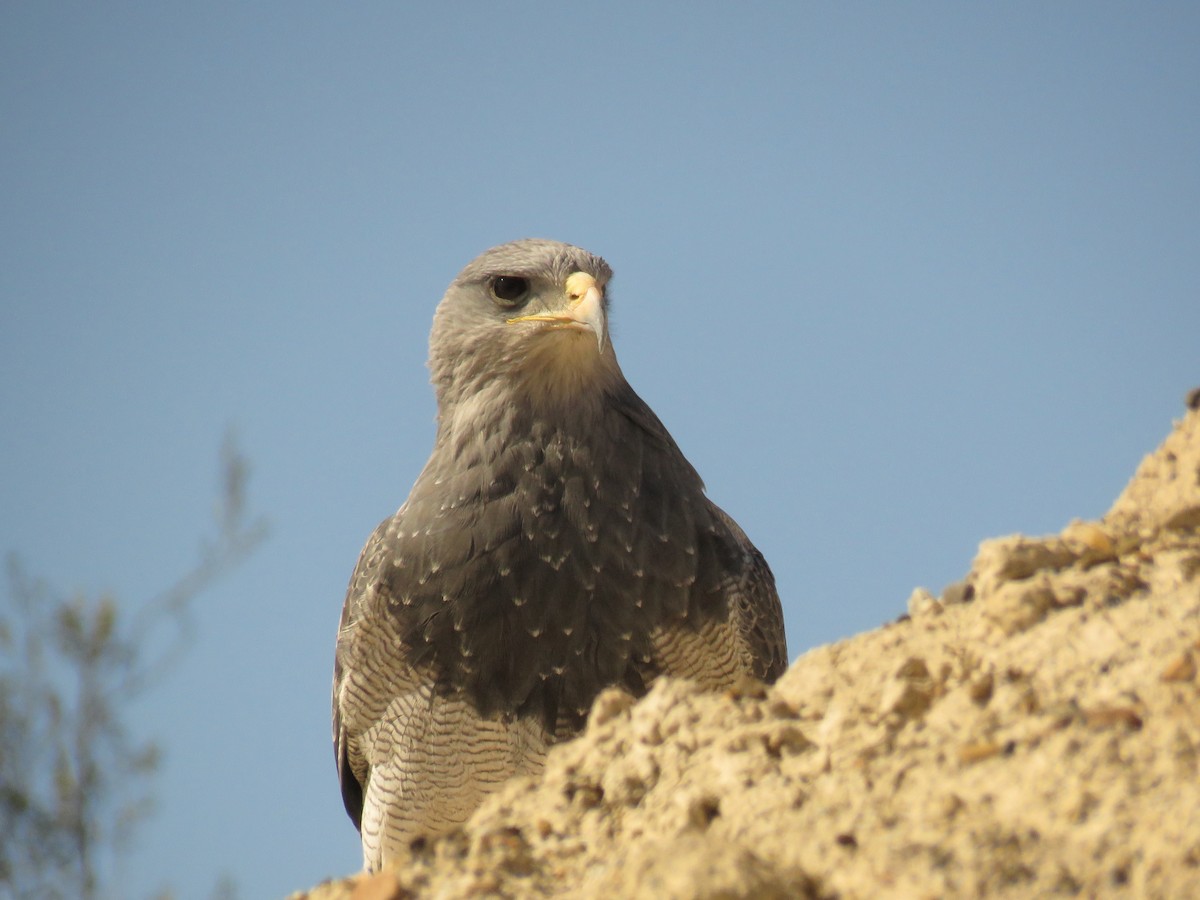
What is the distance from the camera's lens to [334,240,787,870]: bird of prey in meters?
7.15

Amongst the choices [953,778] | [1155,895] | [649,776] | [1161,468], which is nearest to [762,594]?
[1161,468]

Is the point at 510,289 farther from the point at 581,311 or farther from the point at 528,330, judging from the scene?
the point at 581,311

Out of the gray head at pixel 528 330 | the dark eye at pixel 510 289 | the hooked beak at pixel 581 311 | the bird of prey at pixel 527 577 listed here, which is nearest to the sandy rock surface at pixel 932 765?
the bird of prey at pixel 527 577

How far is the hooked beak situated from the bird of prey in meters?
0.01

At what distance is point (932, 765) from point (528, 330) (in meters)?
4.50

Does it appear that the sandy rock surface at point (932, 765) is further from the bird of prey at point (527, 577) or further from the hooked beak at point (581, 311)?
the hooked beak at point (581, 311)

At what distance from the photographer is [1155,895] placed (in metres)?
3.05

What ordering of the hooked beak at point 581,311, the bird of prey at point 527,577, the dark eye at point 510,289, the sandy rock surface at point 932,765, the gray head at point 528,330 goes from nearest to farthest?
the sandy rock surface at point 932,765 < the bird of prey at point 527,577 < the hooked beak at point 581,311 < the gray head at point 528,330 < the dark eye at point 510,289

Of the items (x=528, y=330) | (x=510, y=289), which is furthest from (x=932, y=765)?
(x=510, y=289)

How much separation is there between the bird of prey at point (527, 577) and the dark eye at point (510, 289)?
12 mm

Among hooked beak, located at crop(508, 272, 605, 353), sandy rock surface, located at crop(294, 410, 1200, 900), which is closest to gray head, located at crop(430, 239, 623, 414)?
hooked beak, located at crop(508, 272, 605, 353)

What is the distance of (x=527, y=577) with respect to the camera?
7.21m

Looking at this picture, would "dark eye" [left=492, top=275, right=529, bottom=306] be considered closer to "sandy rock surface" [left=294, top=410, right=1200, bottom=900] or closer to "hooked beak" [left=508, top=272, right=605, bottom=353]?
"hooked beak" [left=508, top=272, right=605, bottom=353]

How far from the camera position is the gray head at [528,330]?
7.66 meters
